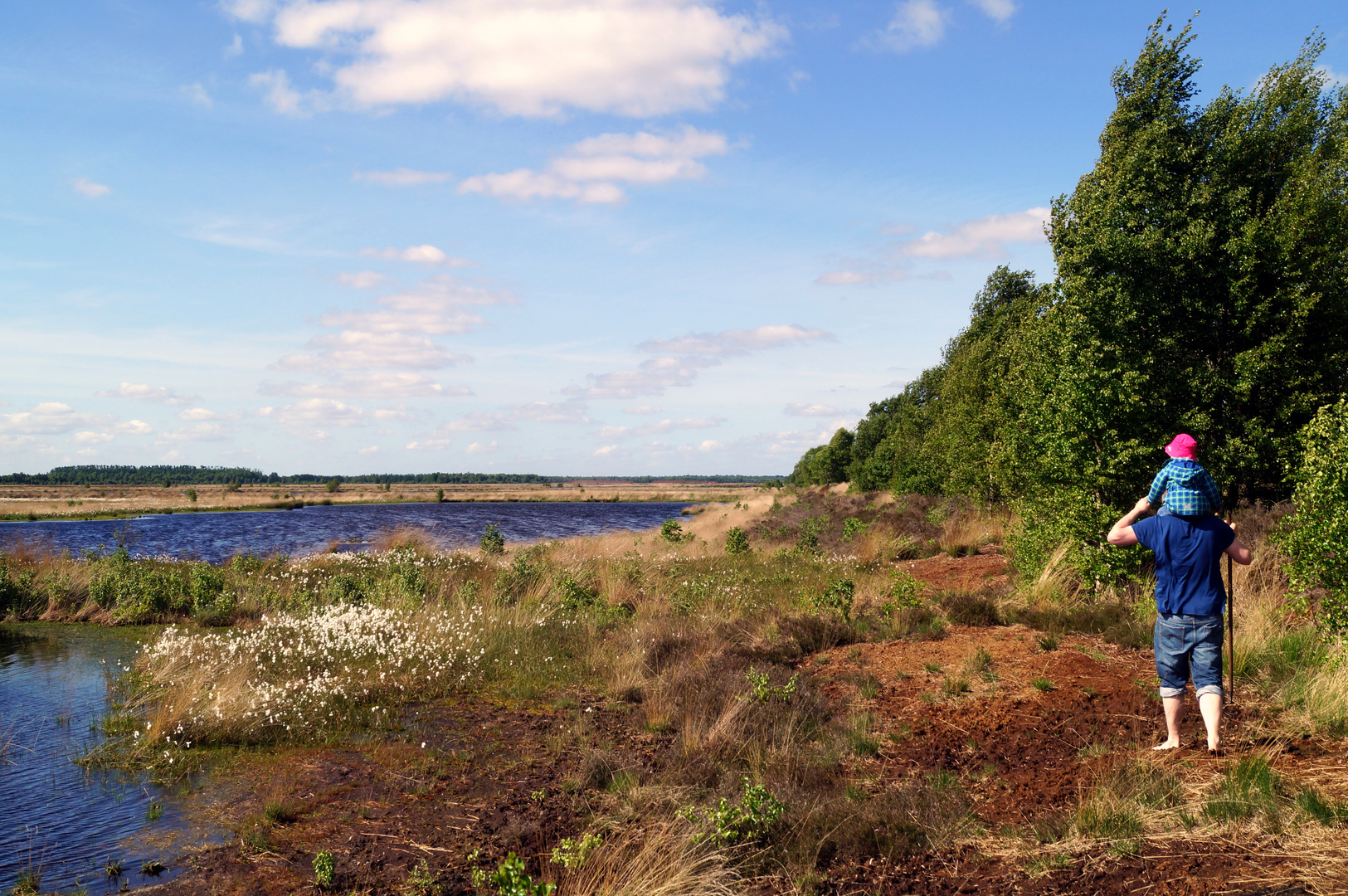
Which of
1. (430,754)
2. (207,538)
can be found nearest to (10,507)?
(207,538)

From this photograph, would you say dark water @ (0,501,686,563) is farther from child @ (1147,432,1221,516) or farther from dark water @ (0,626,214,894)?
child @ (1147,432,1221,516)

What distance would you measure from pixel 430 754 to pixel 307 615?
6011 mm

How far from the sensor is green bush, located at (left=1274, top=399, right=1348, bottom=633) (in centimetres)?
625

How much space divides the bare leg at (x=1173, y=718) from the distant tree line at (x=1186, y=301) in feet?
19.4

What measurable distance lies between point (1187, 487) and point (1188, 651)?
121cm

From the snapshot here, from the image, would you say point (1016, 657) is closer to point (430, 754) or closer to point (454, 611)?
point (430, 754)

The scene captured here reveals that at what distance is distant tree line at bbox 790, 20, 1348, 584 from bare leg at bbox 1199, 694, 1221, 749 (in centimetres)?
596

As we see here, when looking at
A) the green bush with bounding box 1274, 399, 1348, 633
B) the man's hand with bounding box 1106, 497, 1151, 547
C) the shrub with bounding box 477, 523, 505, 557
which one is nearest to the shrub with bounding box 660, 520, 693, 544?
the shrub with bounding box 477, 523, 505, 557

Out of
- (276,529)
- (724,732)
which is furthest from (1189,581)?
(276,529)

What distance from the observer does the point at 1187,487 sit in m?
5.59

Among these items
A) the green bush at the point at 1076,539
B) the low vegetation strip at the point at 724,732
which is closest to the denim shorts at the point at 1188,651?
the low vegetation strip at the point at 724,732

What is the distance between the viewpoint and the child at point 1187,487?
5562mm

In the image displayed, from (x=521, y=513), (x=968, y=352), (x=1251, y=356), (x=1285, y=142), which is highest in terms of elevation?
(x=1285, y=142)

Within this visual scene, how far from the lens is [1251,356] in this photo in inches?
546
